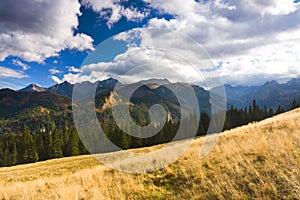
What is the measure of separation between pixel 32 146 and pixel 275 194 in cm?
8789

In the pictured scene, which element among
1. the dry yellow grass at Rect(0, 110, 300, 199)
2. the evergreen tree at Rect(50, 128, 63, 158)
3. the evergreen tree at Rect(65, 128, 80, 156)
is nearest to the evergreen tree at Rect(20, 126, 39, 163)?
the evergreen tree at Rect(50, 128, 63, 158)

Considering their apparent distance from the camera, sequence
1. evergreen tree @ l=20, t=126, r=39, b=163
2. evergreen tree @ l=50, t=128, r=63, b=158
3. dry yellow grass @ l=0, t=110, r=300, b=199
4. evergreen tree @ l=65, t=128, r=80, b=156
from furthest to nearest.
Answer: evergreen tree @ l=65, t=128, r=80, b=156
evergreen tree @ l=50, t=128, r=63, b=158
evergreen tree @ l=20, t=126, r=39, b=163
dry yellow grass @ l=0, t=110, r=300, b=199

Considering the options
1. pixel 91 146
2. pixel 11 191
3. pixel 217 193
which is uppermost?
pixel 217 193

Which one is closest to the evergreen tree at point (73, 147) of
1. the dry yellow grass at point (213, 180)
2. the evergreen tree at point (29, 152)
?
the evergreen tree at point (29, 152)

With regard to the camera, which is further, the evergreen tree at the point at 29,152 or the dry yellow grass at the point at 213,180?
the evergreen tree at the point at 29,152

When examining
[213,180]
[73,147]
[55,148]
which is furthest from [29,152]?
[213,180]

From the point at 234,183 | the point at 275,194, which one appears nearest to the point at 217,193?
the point at 234,183

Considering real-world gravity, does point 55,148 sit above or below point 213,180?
below

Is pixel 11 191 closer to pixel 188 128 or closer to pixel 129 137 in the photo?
pixel 129 137

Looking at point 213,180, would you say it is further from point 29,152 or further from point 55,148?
point 29,152

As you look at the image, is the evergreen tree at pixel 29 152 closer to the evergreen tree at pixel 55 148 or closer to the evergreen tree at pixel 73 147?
the evergreen tree at pixel 55 148

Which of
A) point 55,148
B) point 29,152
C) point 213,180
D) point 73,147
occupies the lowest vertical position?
point 29,152

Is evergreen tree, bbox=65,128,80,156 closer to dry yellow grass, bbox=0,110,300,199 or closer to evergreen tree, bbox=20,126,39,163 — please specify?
evergreen tree, bbox=20,126,39,163

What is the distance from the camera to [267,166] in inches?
337
